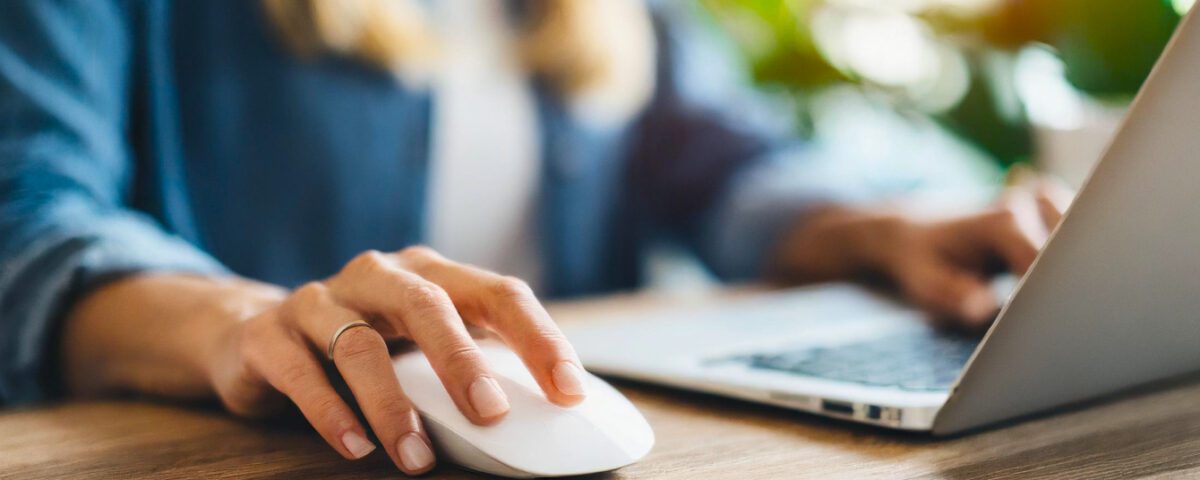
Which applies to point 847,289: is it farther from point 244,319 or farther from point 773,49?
point 773,49

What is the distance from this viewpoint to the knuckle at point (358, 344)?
0.35 metres

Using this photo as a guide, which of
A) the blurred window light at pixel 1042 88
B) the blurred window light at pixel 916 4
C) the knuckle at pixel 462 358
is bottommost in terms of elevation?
the knuckle at pixel 462 358

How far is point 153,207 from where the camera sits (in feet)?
2.63

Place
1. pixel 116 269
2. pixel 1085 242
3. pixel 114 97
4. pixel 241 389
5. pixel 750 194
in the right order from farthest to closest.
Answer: pixel 750 194 → pixel 114 97 → pixel 116 269 → pixel 241 389 → pixel 1085 242

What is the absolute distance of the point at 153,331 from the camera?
492mm

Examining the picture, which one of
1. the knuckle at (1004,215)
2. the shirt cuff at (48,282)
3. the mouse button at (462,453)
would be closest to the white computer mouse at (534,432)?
the mouse button at (462,453)

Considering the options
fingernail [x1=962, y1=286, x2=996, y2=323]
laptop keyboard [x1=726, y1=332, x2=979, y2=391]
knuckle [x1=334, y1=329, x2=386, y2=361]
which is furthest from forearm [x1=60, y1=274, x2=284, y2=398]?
fingernail [x1=962, y1=286, x2=996, y2=323]

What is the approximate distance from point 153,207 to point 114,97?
0.12m

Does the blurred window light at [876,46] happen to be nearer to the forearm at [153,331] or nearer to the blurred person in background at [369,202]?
the blurred person in background at [369,202]

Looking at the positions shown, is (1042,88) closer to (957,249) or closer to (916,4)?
(916,4)

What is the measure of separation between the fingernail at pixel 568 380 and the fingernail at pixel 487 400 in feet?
0.07

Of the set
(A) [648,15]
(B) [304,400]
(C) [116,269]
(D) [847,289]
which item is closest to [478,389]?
(B) [304,400]

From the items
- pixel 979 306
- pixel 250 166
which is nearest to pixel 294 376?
pixel 979 306

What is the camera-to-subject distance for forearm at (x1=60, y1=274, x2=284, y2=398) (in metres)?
0.46
